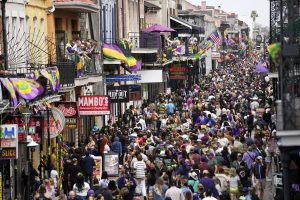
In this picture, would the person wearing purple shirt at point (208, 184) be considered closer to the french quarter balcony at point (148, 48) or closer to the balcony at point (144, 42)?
the french quarter balcony at point (148, 48)

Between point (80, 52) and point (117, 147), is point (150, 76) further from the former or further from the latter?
point (117, 147)

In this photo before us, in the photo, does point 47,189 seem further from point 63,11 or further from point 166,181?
point 63,11

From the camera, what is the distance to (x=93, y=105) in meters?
38.5

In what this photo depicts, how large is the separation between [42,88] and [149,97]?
44298 millimetres

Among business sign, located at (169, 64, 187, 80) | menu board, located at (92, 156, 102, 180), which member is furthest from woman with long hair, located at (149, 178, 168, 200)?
business sign, located at (169, 64, 187, 80)

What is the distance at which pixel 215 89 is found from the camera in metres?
78.4

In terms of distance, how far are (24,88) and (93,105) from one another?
1259cm

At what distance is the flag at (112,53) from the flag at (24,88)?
2365 centimetres

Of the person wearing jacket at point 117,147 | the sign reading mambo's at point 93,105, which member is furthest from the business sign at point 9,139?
the sign reading mambo's at point 93,105

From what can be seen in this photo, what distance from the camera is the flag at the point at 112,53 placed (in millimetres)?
50875

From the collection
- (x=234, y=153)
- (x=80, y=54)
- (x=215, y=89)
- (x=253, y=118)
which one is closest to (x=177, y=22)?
(x=215, y=89)

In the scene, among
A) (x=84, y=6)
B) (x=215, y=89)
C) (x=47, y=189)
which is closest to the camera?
(x=47, y=189)

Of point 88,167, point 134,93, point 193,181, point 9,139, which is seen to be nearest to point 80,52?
point 88,167

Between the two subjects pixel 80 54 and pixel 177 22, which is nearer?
pixel 80 54
